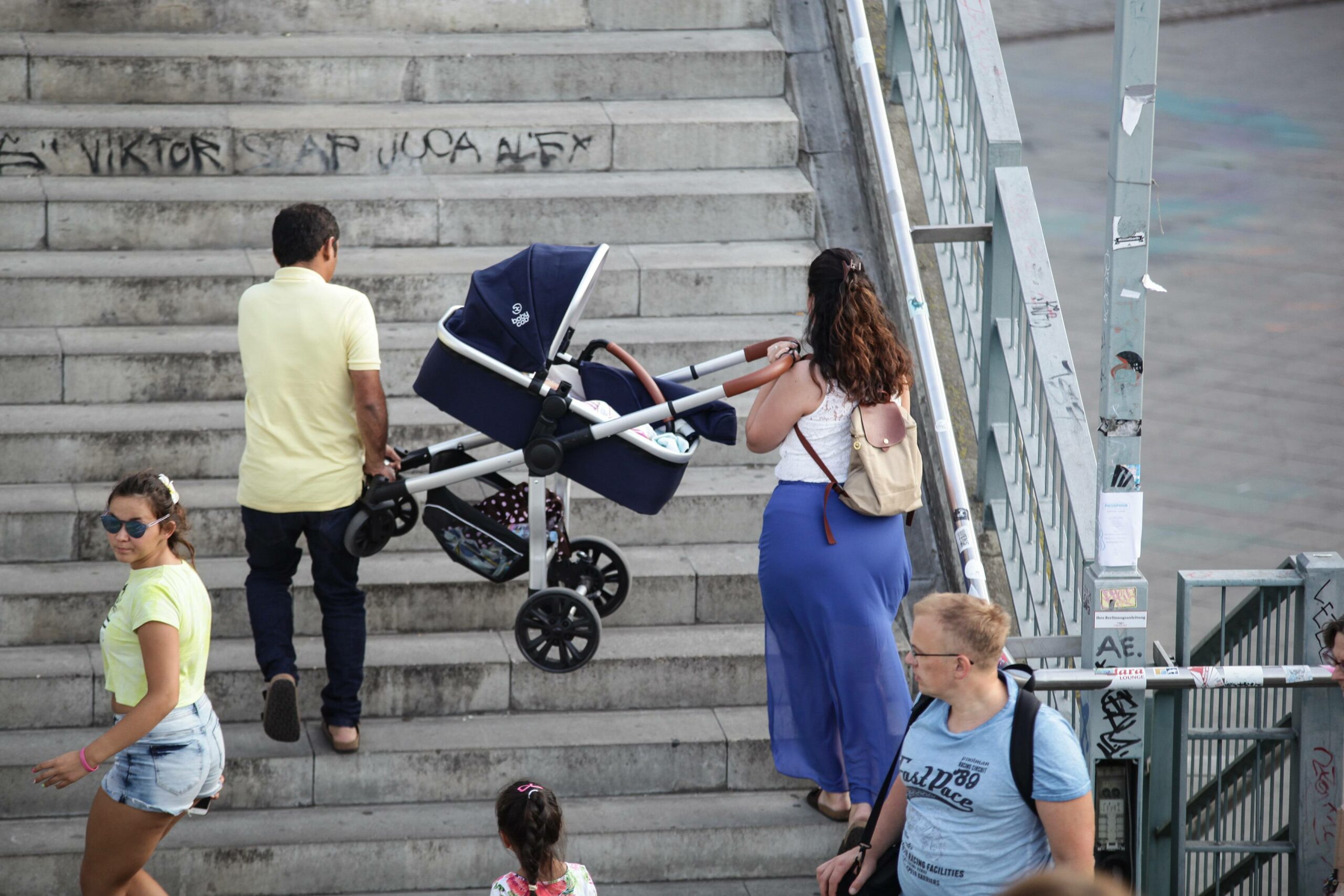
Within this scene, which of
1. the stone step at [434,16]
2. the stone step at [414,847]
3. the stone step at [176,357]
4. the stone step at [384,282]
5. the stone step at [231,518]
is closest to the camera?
the stone step at [414,847]

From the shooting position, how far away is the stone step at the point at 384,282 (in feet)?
23.1

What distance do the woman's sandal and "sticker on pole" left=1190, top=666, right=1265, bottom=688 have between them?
4.35ft

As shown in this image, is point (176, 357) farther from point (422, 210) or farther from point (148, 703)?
point (148, 703)

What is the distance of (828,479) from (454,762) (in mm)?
1742

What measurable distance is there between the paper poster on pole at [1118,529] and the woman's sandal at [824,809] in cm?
140

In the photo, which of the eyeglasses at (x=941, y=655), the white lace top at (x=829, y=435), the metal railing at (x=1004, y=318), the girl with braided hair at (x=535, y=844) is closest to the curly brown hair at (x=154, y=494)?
the girl with braided hair at (x=535, y=844)

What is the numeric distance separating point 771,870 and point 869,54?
2.96m

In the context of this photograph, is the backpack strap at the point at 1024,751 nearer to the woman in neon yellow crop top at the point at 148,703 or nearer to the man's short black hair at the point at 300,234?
the woman in neon yellow crop top at the point at 148,703

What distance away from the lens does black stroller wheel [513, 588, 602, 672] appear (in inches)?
215

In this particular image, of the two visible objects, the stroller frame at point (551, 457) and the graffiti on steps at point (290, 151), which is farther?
the graffiti on steps at point (290, 151)

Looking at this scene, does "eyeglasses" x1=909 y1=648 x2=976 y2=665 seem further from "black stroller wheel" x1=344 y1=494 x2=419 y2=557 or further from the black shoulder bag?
"black stroller wheel" x1=344 y1=494 x2=419 y2=557

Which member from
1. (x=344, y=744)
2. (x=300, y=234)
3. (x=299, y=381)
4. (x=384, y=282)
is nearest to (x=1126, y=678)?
(x=344, y=744)

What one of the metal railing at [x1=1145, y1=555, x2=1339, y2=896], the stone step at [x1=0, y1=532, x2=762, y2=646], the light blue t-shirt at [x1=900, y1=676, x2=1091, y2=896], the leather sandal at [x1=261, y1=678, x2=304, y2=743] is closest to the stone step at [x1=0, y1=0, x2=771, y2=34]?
the stone step at [x1=0, y1=532, x2=762, y2=646]

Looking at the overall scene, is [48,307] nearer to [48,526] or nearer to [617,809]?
[48,526]
